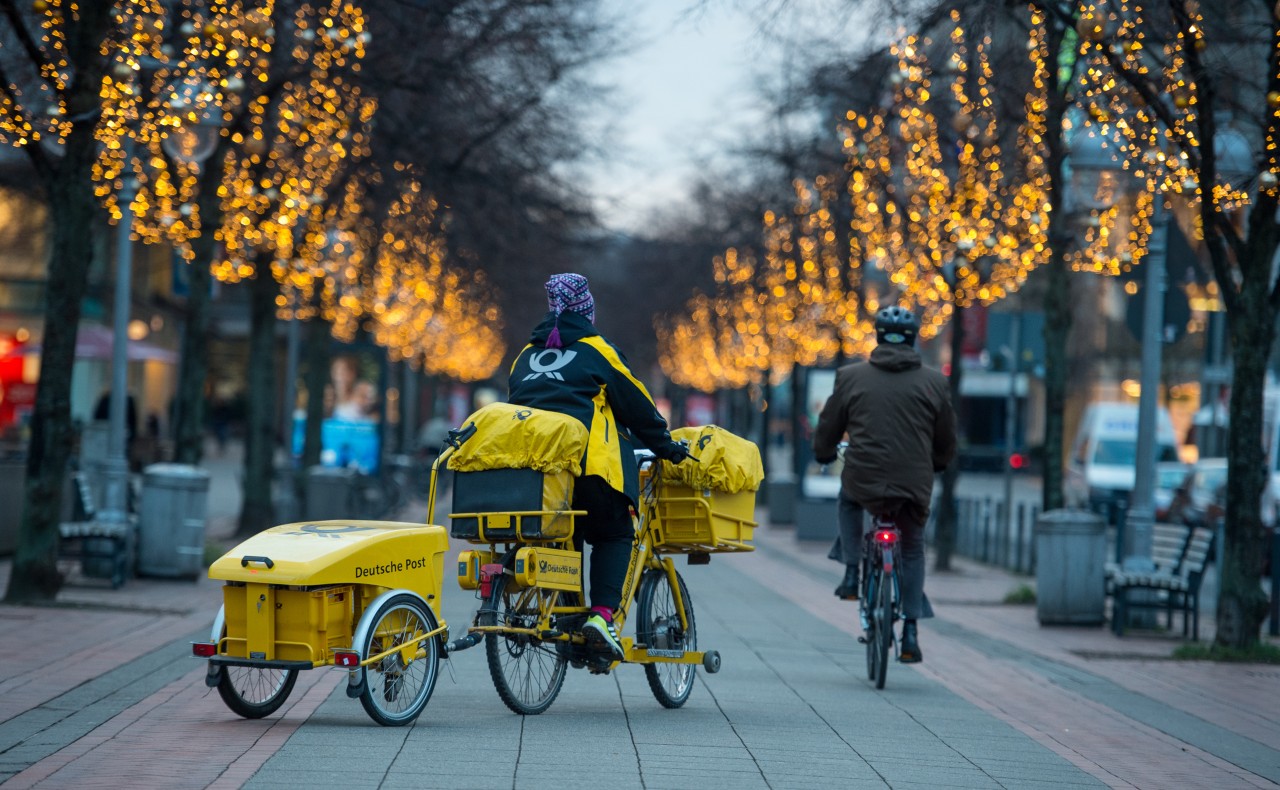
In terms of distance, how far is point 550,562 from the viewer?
7.70 m

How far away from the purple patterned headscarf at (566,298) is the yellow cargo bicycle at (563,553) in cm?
52

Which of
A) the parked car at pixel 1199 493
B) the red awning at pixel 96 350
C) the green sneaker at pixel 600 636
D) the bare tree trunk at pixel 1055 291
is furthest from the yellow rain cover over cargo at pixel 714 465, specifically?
the red awning at pixel 96 350

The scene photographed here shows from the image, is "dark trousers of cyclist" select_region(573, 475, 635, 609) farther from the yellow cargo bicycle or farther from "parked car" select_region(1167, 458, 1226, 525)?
"parked car" select_region(1167, 458, 1226, 525)

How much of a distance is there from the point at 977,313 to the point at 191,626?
28.2 meters

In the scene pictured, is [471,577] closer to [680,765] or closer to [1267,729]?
[680,765]

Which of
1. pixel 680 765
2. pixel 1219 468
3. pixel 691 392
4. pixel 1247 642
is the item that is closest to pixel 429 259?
pixel 1219 468

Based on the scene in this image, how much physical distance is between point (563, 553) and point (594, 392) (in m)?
0.71

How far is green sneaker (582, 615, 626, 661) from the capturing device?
25.7 feet

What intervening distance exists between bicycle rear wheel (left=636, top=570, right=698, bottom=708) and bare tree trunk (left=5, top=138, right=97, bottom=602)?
5738mm

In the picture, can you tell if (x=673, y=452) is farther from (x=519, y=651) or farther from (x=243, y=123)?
(x=243, y=123)

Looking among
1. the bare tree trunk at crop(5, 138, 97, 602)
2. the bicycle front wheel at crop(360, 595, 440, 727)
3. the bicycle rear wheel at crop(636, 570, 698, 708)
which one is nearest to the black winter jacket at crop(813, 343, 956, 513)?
the bicycle rear wheel at crop(636, 570, 698, 708)

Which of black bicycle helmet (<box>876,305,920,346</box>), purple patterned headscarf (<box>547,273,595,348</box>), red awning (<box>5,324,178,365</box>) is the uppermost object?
red awning (<box>5,324,178,365</box>)

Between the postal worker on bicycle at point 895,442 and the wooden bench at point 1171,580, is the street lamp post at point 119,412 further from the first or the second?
the wooden bench at point 1171,580

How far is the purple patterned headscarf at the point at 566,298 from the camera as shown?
7953 millimetres
